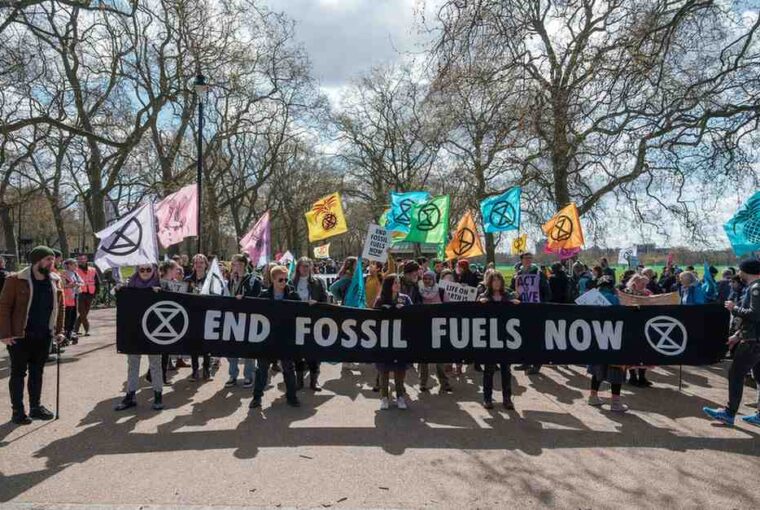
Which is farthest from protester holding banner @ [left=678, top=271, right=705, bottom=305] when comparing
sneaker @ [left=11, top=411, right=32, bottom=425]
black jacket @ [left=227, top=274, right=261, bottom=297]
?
sneaker @ [left=11, top=411, right=32, bottom=425]

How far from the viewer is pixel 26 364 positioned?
20.2 feet

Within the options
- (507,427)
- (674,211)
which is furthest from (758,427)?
(674,211)

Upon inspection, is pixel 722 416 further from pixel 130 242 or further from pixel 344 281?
pixel 130 242

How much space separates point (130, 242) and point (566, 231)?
9110mm

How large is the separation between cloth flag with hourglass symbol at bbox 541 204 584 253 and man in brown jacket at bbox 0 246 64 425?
32.3 feet

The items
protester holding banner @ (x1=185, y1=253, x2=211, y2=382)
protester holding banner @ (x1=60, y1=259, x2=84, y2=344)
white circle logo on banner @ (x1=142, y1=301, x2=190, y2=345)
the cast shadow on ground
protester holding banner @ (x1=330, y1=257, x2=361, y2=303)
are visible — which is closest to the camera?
the cast shadow on ground

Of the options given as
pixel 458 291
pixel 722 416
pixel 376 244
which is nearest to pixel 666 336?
pixel 722 416

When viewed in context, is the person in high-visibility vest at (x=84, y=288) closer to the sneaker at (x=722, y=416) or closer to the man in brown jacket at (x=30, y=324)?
A: the man in brown jacket at (x=30, y=324)

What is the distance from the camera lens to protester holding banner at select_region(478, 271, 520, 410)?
6.78 metres

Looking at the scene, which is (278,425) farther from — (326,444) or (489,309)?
(489,309)

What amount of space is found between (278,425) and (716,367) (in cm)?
828

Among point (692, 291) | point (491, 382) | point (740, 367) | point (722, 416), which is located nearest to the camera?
point (740, 367)

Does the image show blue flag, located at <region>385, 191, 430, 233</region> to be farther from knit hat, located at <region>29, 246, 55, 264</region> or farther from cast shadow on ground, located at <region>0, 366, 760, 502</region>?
knit hat, located at <region>29, 246, 55, 264</region>

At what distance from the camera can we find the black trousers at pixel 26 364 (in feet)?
19.7
